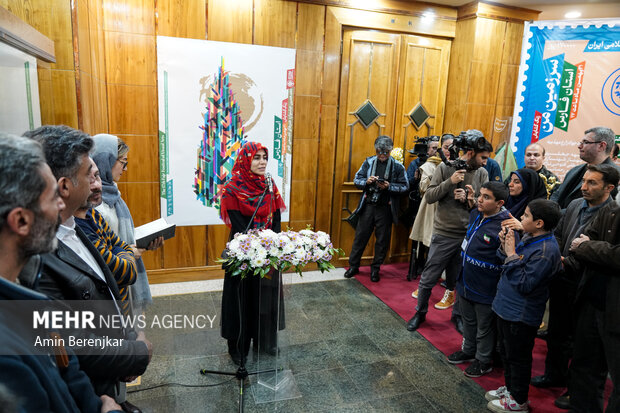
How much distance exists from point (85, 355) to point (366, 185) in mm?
3628

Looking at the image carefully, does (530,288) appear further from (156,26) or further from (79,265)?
(156,26)

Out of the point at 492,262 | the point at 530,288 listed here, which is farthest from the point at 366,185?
the point at 530,288

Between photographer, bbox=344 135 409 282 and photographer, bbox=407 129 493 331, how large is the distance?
108cm

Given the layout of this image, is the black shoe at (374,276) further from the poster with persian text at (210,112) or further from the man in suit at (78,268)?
the man in suit at (78,268)

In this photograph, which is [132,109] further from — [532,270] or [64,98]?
[532,270]

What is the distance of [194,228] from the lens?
427 centimetres

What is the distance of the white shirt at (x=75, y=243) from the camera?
1.31 metres

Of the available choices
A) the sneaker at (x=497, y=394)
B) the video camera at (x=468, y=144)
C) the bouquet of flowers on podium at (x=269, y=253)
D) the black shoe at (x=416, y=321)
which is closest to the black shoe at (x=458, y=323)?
the black shoe at (x=416, y=321)

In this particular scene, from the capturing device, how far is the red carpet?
2580 millimetres

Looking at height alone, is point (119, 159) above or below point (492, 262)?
above

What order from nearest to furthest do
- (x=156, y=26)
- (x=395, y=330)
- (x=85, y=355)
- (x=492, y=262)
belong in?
(x=85, y=355) < (x=492, y=262) < (x=395, y=330) < (x=156, y=26)

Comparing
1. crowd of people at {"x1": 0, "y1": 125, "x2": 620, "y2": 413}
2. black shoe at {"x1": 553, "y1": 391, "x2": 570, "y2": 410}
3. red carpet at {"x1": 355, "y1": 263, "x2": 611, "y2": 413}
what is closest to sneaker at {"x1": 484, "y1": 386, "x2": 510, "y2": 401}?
crowd of people at {"x1": 0, "y1": 125, "x2": 620, "y2": 413}

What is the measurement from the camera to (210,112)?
410 centimetres

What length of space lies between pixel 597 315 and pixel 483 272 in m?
0.68
